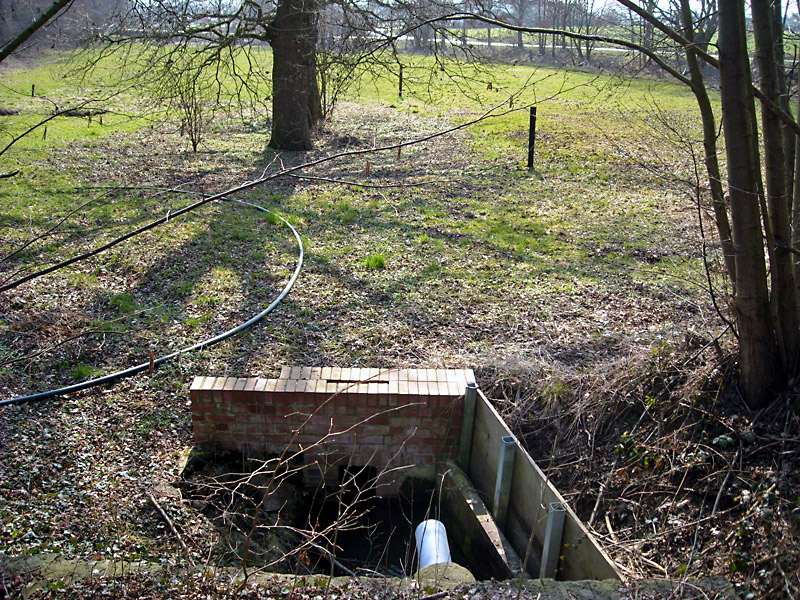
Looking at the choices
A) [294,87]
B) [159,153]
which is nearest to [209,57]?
[294,87]

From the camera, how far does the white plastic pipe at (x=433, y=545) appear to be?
408 centimetres

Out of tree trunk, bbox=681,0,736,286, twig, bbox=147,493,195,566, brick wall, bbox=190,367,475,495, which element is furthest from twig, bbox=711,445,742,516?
twig, bbox=147,493,195,566

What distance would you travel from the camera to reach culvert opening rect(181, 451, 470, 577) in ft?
13.8

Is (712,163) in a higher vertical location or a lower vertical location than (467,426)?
higher

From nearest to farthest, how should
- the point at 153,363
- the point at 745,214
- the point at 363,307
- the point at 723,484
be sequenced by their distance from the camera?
the point at 723,484, the point at 745,214, the point at 153,363, the point at 363,307

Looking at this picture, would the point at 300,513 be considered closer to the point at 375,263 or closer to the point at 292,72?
the point at 375,263

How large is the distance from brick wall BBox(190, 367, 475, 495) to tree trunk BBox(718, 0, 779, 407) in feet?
6.24

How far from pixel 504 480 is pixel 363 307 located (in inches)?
119

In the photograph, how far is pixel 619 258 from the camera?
27.2 feet

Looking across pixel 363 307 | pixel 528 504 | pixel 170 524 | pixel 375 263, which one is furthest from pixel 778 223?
pixel 375 263

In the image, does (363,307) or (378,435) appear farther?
(363,307)

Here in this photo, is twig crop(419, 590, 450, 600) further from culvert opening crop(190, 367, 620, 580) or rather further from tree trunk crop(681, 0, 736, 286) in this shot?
tree trunk crop(681, 0, 736, 286)

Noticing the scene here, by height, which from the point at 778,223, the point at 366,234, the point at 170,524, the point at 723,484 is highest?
the point at 778,223

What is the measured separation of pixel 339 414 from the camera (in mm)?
4809
